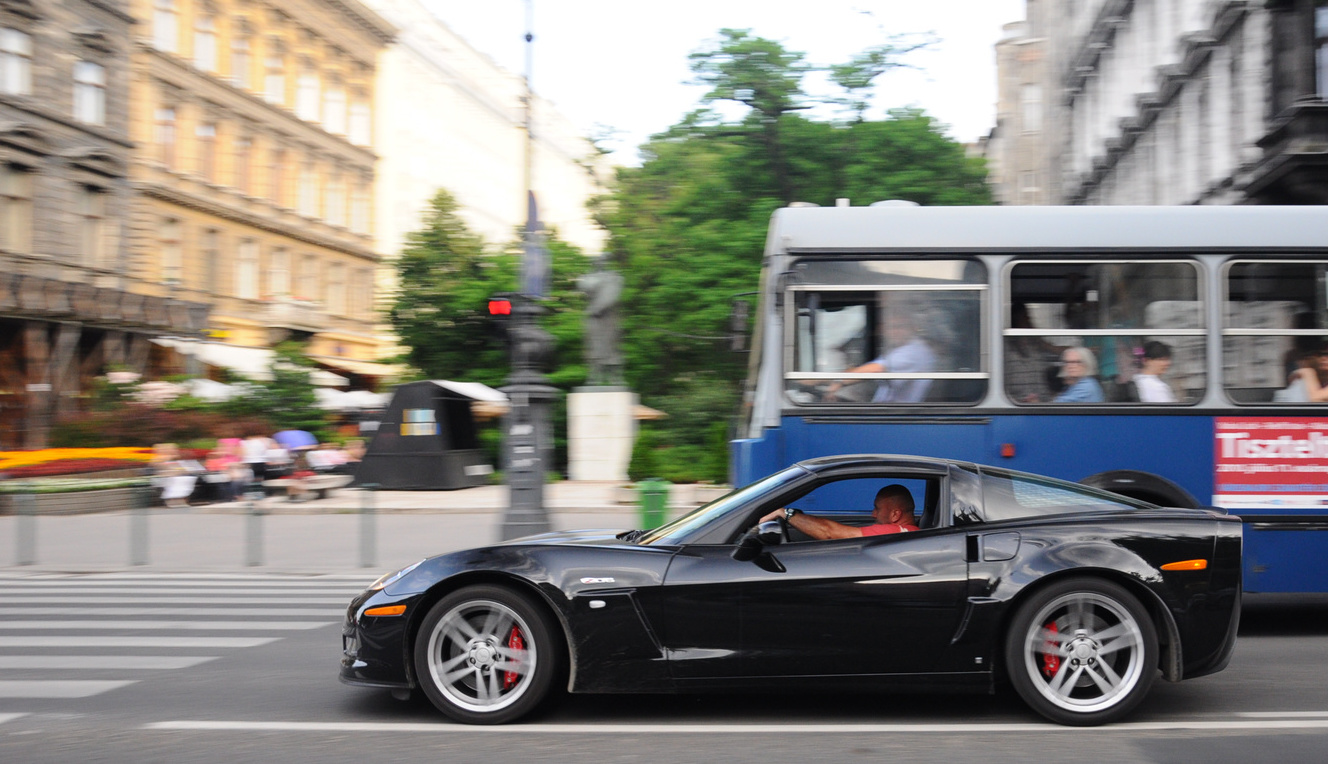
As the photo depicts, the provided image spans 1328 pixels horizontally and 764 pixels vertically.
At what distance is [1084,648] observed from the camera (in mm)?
5512

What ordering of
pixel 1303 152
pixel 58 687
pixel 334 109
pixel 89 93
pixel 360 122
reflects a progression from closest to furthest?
1. pixel 58 687
2. pixel 1303 152
3. pixel 89 93
4. pixel 334 109
5. pixel 360 122

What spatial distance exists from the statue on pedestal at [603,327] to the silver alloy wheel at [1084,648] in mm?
19152

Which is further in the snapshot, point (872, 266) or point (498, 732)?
point (872, 266)

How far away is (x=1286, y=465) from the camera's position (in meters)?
8.16

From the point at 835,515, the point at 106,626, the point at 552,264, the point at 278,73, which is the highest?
the point at 278,73

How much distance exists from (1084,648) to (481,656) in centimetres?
268

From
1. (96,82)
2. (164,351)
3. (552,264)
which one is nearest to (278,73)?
(96,82)

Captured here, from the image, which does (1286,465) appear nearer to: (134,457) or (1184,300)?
(1184,300)

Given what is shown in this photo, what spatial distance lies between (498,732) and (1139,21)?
32024mm

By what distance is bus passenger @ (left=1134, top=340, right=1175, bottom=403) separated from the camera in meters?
8.29

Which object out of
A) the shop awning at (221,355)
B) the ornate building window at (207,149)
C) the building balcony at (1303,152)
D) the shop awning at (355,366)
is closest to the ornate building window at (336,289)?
the shop awning at (355,366)

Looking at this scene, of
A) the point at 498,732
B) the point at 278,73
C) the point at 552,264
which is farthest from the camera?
the point at 278,73

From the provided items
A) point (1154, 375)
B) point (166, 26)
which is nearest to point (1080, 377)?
→ point (1154, 375)

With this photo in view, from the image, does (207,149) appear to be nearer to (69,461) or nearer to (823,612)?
(69,461)
